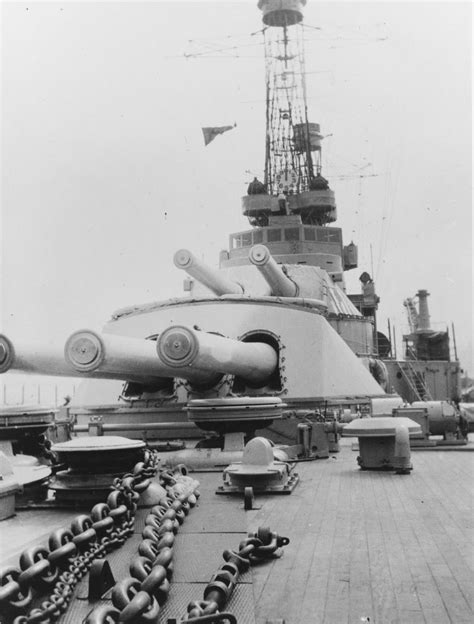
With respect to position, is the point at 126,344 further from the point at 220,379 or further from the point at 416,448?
the point at 416,448

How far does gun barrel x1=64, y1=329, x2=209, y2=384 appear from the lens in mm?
5762

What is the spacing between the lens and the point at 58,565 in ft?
8.55

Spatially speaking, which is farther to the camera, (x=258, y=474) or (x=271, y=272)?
(x=271, y=272)

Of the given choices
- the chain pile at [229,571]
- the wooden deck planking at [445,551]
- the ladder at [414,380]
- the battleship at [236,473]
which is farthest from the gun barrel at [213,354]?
the ladder at [414,380]

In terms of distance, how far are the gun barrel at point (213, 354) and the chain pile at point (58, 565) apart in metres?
2.52

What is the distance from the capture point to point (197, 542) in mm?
3303

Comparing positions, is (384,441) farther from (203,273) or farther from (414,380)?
(414,380)

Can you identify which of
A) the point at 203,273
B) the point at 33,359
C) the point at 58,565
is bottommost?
the point at 58,565

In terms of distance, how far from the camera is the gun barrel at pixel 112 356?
5762mm

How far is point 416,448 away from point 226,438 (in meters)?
2.47

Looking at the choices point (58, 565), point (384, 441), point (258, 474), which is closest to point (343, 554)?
point (58, 565)

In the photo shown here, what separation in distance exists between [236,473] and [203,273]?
4.07 meters

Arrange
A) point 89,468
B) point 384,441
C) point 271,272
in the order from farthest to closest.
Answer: point 271,272 < point 384,441 < point 89,468

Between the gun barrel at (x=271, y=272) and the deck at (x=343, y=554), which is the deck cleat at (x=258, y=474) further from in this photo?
the gun barrel at (x=271, y=272)
